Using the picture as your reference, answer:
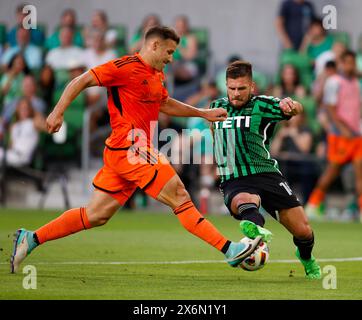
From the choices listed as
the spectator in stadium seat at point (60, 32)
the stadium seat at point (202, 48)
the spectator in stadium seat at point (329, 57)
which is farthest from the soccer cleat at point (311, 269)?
the spectator in stadium seat at point (60, 32)

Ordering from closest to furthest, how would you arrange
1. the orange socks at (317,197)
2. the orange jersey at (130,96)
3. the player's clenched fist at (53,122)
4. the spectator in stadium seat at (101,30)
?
the player's clenched fist at (53,122), the orange jersey at (130,96), the orange socks at (317,197), the spectator in stadium seat at (101,30)

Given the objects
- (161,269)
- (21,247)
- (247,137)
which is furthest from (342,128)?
(21,247)

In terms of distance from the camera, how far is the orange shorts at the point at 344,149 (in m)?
17.7

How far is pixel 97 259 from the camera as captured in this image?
10.7m

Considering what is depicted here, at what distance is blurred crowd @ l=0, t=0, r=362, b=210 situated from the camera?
747 inches

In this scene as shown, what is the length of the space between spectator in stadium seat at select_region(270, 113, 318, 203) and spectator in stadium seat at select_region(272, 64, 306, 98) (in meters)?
0.51

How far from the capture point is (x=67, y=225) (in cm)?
930

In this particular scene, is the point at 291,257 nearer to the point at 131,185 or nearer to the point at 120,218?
the point at 131,185

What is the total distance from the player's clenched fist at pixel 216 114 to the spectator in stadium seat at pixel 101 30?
10499mm

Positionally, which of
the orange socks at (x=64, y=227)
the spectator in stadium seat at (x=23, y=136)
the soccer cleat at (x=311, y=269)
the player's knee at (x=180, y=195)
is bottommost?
the soccer cleat at (x=311, y=269)

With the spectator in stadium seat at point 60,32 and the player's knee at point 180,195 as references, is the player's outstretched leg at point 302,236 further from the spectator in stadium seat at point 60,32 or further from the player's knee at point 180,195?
the spectator in stadium seat at point 60,32

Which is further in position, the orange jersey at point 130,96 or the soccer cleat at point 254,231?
the orange jersey at point 130,96

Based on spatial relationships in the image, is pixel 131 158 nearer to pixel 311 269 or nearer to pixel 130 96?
pixel 130 96
